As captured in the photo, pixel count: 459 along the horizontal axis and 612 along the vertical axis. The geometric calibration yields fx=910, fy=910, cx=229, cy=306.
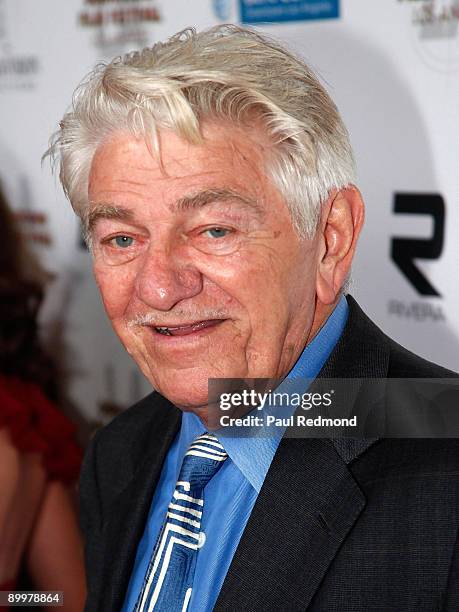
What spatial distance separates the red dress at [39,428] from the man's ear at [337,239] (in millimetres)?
965

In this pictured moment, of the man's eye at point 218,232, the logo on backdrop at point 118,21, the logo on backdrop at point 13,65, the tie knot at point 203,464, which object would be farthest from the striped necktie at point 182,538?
the logo on backdrop at point 13,65

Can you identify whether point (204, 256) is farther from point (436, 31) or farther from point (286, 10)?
point (286, 10)

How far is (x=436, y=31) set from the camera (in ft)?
5.04

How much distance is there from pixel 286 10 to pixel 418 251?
0.54 meters

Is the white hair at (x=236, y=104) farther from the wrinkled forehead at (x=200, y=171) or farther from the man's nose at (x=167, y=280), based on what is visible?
the man's nose at (x=167, y=280)

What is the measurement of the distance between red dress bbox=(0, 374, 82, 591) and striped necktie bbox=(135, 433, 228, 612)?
818mm

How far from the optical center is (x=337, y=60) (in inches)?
65.9

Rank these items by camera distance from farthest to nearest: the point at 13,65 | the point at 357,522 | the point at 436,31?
the point at 13,65
the point at 436,31
the point at 357,522

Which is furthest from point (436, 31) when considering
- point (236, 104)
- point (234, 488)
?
point (234, 488)

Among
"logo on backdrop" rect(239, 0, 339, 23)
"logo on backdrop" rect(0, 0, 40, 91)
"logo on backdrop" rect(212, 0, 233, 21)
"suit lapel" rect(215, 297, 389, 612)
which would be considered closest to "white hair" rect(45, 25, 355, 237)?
"suit lapel" rect(215, 297, 389, 612)

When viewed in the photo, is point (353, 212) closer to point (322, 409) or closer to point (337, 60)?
point (322, 409)

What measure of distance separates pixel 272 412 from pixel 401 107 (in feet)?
2.38

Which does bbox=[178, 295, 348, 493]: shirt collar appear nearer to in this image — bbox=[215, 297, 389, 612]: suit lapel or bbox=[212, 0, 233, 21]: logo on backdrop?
bbox=[215, 297, 389, 612]: suit lapel

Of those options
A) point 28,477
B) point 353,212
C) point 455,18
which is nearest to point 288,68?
point 353,212
